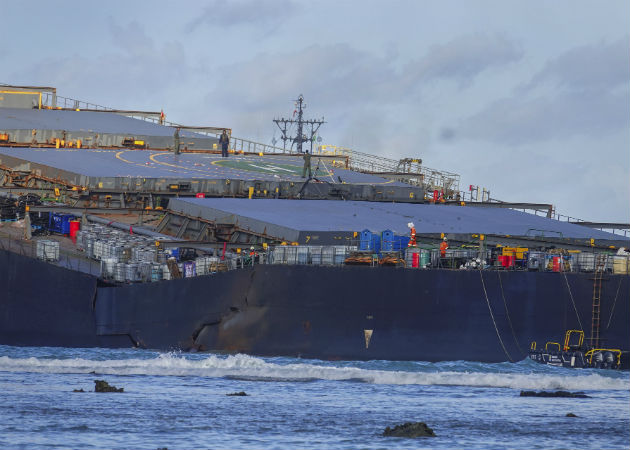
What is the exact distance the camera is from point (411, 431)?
63.2 meters

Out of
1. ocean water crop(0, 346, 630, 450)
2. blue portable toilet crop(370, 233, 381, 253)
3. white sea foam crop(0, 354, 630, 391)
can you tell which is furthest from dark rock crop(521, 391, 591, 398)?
blue portable toilet crop(370, 233, 381, 253)

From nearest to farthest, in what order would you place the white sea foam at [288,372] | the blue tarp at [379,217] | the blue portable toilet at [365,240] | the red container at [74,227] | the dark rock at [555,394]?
1. the dark rock at [555,394]
2. the white sea foam at [288,372]
3. the blue portable toilet at [365,240]
4. the blue tarp at [379,217]
5. the red container at [74,227]

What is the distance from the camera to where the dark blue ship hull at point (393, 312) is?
83438 millimetres

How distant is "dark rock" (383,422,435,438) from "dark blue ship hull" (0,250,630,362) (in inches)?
805

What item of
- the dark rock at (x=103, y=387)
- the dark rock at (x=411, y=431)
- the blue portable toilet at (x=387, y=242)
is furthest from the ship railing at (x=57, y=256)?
the dark rock at (x=411, y=431)

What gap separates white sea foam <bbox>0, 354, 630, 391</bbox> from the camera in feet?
259

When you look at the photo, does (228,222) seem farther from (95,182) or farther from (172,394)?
(172,394)

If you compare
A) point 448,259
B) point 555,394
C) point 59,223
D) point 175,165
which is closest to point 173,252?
point 59,223

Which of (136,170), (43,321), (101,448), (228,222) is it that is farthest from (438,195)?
(101,448)

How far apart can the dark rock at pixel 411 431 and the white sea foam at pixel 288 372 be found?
15351 millimetres

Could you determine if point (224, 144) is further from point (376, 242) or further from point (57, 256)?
point (376, 242)

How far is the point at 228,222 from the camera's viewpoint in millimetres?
100750

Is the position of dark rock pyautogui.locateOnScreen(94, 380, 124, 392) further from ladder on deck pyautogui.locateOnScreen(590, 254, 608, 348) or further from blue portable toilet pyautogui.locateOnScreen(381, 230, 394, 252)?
ladder on deck pyautogui.locateOnScreen(590, 254, 608, 348)

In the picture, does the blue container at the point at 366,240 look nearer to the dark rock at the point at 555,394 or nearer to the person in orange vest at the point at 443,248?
the person in orange vest at the point at 443,248
